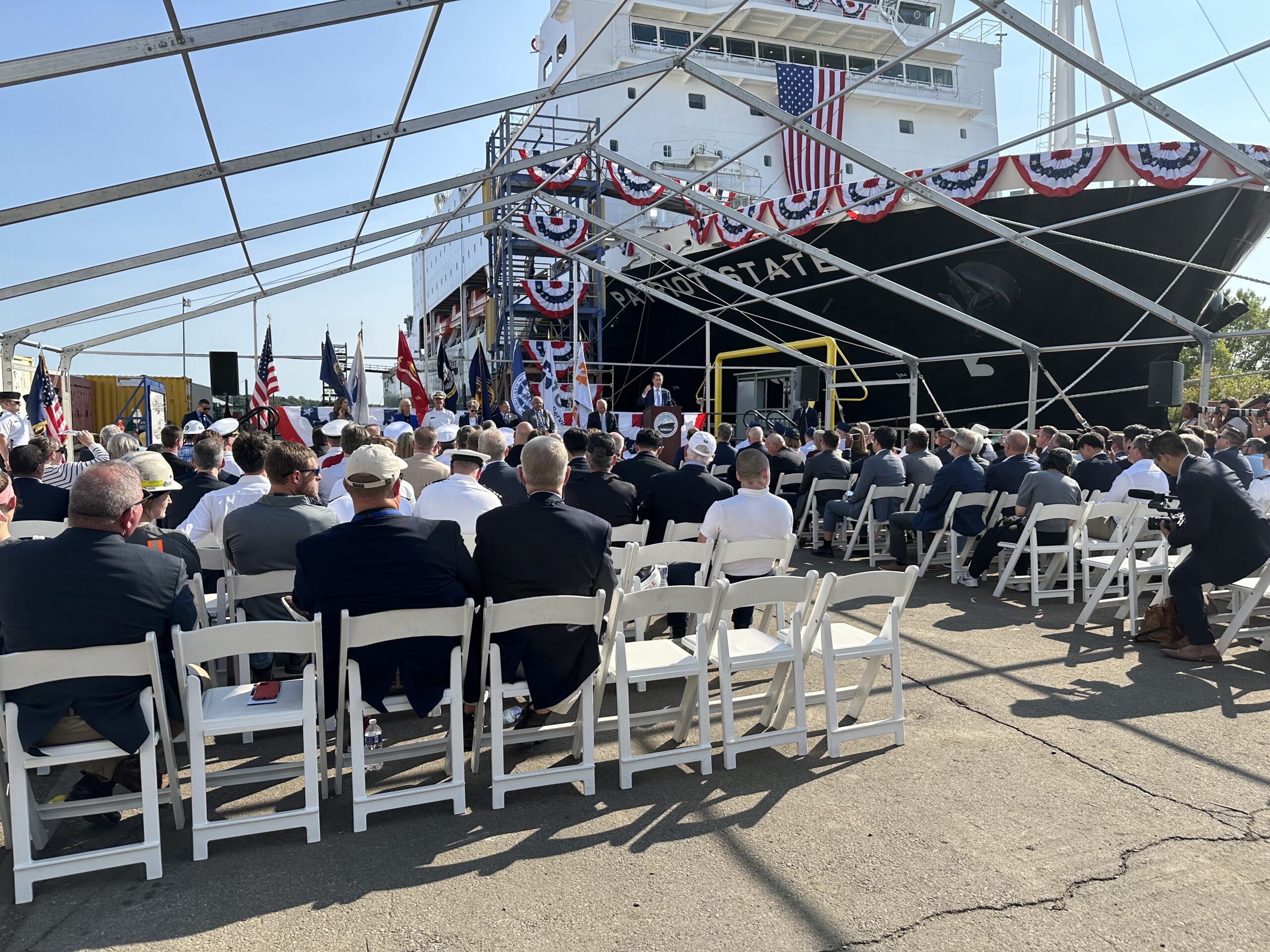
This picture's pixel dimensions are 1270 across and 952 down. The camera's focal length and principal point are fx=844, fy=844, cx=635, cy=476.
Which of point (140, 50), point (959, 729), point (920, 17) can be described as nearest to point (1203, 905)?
point (959, 729)

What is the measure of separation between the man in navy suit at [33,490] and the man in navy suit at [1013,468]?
7465mm

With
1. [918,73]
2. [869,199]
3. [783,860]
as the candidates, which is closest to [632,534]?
[783,860]

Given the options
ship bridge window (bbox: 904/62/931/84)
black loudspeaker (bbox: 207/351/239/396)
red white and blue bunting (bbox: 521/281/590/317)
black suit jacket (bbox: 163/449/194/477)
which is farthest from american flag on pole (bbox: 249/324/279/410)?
ship bridge window (bbox: 904/62/931/84)

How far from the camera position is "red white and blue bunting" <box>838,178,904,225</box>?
1120 cm

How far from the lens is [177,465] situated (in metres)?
7.84

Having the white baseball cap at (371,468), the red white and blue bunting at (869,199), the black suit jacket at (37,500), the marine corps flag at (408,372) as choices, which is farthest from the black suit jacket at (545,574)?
the marine corps flag at (408,372)

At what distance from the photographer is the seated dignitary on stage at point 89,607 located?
290 cm

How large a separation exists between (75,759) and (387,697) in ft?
3.54

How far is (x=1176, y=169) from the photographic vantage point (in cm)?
1060

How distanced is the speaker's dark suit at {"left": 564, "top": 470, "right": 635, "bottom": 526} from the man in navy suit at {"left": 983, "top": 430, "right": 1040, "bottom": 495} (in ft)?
12.7

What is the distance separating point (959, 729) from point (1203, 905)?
1.51m

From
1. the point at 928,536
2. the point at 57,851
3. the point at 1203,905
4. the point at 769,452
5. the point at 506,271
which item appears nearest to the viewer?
the point at 1203,905

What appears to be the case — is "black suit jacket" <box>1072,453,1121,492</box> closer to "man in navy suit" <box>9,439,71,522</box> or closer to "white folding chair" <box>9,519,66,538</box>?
"white folding chair" <box>9,519,66,538</box>

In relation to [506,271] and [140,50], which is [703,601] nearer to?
[140,50]
